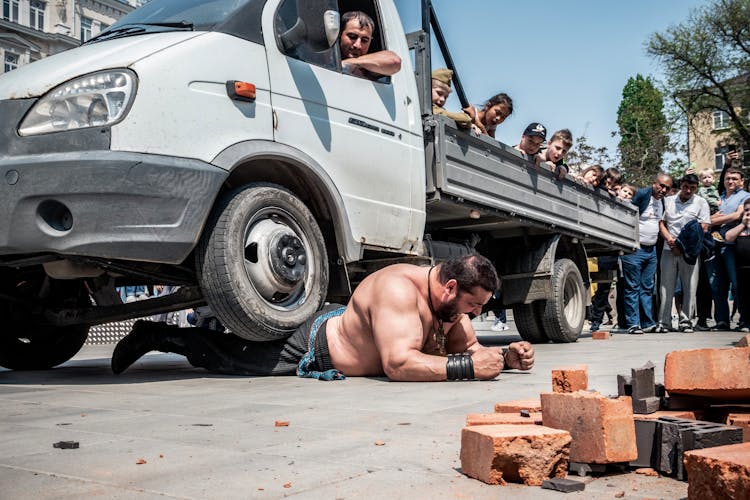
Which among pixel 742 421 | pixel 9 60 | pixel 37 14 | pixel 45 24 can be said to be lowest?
pixel 742 421

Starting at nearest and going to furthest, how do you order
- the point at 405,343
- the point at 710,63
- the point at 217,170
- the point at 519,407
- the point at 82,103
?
1. the point at 519,407
2. the point at 82,103
3. the point at 405,343
4. the point at 217,170
5. the point at 710,63

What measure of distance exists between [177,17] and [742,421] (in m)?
4.20

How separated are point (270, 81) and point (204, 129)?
24.2 inches

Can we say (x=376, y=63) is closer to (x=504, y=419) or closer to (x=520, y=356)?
(x=520, y=356)

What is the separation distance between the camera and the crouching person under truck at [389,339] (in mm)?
4621

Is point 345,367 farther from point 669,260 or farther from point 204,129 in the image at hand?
point 669,260

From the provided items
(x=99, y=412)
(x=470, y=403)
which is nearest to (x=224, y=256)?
(x=99, y=412)

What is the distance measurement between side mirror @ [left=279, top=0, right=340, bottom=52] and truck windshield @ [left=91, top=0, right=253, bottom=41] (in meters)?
0.34

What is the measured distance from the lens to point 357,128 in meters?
5.78

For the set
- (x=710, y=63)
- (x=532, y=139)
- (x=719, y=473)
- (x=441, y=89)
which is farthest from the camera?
(x=710, y=63)

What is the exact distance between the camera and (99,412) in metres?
3.67

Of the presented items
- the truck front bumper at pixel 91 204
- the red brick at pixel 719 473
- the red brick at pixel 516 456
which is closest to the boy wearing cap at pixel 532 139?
the truck front bumper at pixel 91 204

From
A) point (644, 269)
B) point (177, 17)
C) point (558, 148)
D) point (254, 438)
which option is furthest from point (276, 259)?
point (644, 269)

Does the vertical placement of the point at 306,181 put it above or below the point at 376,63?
below
